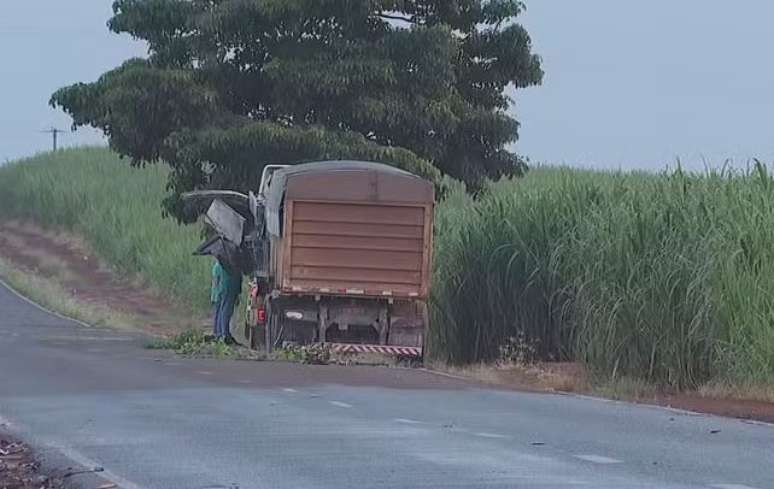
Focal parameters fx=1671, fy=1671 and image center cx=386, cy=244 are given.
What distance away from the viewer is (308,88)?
32031 mm

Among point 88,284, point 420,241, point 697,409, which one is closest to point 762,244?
point 697,409

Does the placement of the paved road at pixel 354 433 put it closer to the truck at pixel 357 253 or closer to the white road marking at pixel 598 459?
the white road marking at pixel 598 459

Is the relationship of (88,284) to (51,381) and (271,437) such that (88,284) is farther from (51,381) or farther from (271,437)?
(271,437)

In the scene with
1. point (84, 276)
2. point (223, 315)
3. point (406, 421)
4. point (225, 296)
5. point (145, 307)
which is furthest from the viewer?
point (84, 276)

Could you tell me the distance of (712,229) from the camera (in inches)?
802

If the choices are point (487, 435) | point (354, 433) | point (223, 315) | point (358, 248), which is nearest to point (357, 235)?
point (358, 248)

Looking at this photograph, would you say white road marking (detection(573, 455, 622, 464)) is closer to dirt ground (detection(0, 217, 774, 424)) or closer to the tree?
dirt ground (detection(0, 217, 774, 424))

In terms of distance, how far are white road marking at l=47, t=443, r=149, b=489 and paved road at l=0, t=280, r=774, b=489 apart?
0.05ft

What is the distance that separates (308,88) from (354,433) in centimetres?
1869

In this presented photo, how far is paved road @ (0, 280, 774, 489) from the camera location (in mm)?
11367

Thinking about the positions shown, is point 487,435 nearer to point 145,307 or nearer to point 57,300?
point 57,300

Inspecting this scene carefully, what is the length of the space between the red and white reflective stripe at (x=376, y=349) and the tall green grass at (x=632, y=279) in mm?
1658

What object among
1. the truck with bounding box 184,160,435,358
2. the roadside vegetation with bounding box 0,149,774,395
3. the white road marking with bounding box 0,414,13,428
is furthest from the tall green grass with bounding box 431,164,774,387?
the white road marking with bounding box 0,414,13,428

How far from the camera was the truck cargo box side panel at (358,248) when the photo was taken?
25.8m
